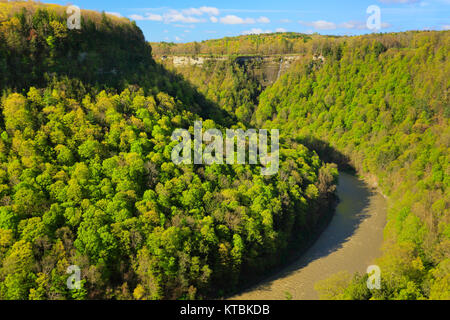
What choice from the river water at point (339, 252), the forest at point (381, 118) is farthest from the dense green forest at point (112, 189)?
the forest at point (381, 118)

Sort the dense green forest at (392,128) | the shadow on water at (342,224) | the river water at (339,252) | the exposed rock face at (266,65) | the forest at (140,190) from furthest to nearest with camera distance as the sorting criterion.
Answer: the exposed rock face at (266,65)
the shadow on water at (342,224)
the river water at (339,252)
the dense green forest at (392,128)
the forest at (140,190)

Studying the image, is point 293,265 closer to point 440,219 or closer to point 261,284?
point 261,284

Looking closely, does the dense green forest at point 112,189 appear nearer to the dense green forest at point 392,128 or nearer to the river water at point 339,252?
the river water at point 339,252

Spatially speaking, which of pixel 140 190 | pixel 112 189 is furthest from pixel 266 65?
pixel 112 189

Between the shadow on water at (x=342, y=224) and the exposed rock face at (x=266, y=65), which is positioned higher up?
the exposed rock face at (x=266, y=65)
